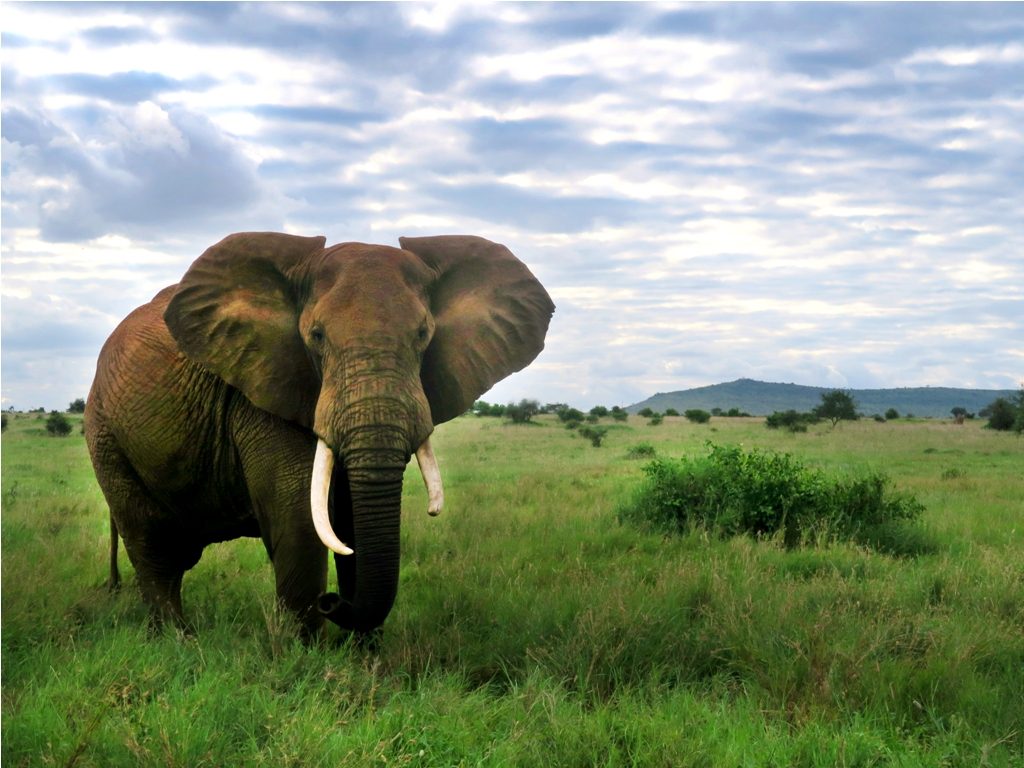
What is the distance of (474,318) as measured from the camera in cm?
670

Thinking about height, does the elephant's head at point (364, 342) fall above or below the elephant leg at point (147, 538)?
above

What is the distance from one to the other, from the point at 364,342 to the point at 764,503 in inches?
289

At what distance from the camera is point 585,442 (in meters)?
35.1

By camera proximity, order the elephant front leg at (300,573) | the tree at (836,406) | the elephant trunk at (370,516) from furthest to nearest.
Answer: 1. the tree at (836,406)
2. the elephant front leg at (300,573)
3. the elephant trunk at (370,516)

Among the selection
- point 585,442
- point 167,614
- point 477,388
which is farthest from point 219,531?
point 585,442

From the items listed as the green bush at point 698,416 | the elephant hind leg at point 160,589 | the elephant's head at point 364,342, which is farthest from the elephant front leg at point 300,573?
the green bush at point 698,416

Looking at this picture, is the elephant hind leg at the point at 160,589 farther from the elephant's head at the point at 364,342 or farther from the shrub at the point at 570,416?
the shrub at the point at 570,416

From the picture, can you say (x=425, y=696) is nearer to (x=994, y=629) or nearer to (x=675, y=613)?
(x=675, y=613)

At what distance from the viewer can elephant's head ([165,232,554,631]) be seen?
216 inches

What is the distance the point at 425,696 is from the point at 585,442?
3017 cm

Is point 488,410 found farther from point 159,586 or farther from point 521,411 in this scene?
point 159,586

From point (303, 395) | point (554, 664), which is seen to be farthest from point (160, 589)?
point (554, 664)

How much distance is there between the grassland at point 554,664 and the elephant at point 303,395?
1.75 ft

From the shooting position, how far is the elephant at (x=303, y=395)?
5551 mm
